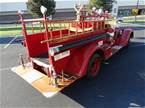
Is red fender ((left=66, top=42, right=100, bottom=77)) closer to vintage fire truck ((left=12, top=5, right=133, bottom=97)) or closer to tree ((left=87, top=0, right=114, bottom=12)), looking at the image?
vintage fire truck ((left=12, top=5, right=133, bottom=97))

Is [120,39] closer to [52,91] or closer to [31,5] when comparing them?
[52,91]

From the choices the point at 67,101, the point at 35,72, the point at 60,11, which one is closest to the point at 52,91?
the point at 67,101

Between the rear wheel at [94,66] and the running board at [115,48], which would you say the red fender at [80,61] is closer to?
the rear wheel at [94,66]

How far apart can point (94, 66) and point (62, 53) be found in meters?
1.66

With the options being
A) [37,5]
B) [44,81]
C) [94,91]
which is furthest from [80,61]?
[37,5]

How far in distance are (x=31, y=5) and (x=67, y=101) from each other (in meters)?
18.7

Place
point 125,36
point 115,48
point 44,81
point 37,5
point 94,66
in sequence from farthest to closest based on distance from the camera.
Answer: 1. point 37,5
2. point 125,36
3. point 115,48
4. point 94,66
5. point 44,81

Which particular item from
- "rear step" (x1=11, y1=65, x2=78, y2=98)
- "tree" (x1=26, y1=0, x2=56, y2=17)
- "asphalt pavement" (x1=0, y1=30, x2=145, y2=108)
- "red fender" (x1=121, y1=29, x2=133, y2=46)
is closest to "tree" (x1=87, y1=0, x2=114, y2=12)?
"tree" (x1=26, y1=0, x2=56, y2=17)

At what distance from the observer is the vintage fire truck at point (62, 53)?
401 cm

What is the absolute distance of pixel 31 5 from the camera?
20938 mm

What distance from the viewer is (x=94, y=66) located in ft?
18.0

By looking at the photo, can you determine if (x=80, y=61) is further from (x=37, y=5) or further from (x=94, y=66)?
(x=37, y=5)

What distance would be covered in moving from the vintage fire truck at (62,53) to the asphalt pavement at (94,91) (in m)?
0.45

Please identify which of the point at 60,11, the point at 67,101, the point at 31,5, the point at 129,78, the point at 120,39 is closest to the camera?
the point at 67,101
